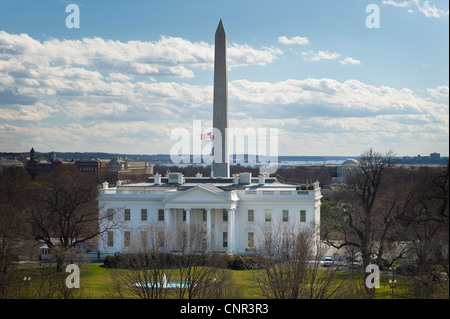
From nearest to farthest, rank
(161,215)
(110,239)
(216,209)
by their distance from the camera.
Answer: (216,209)
(110,239)
(161,215)

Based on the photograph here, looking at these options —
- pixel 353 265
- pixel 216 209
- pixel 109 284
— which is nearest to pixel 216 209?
pixel 216 209

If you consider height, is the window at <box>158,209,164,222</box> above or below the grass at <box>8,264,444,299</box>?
above

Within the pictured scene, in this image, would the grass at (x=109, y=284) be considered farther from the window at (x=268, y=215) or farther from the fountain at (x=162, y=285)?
the window at (x=268, y=215)

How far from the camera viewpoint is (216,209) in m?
68.4

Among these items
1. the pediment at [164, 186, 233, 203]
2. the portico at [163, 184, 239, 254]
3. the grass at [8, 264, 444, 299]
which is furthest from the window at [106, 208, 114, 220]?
the grass at [8, 264, 444, 299]

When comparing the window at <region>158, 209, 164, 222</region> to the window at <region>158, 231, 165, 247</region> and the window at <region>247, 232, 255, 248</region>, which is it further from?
the window at <region>158, 231, 165, 247</region>

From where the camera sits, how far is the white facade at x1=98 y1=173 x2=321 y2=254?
67.5 meters

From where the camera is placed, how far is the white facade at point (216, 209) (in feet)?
221

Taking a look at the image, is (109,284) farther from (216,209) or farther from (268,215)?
(268,215)

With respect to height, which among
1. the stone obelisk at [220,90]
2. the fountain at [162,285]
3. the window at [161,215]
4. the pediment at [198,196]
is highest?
the stone obelisk at [220,90]

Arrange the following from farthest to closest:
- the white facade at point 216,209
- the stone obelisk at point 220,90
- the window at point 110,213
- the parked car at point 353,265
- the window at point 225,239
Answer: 1. the stone obelisk at point 220,90
2. the window at point 225,239
3. the window at point 110,213
4. the white facade at point 216,209
5. the parked car at point 353,265

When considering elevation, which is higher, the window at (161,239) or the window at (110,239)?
the window at (161,239)

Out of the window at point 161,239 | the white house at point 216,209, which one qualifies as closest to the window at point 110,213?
the white house at point 216,209
